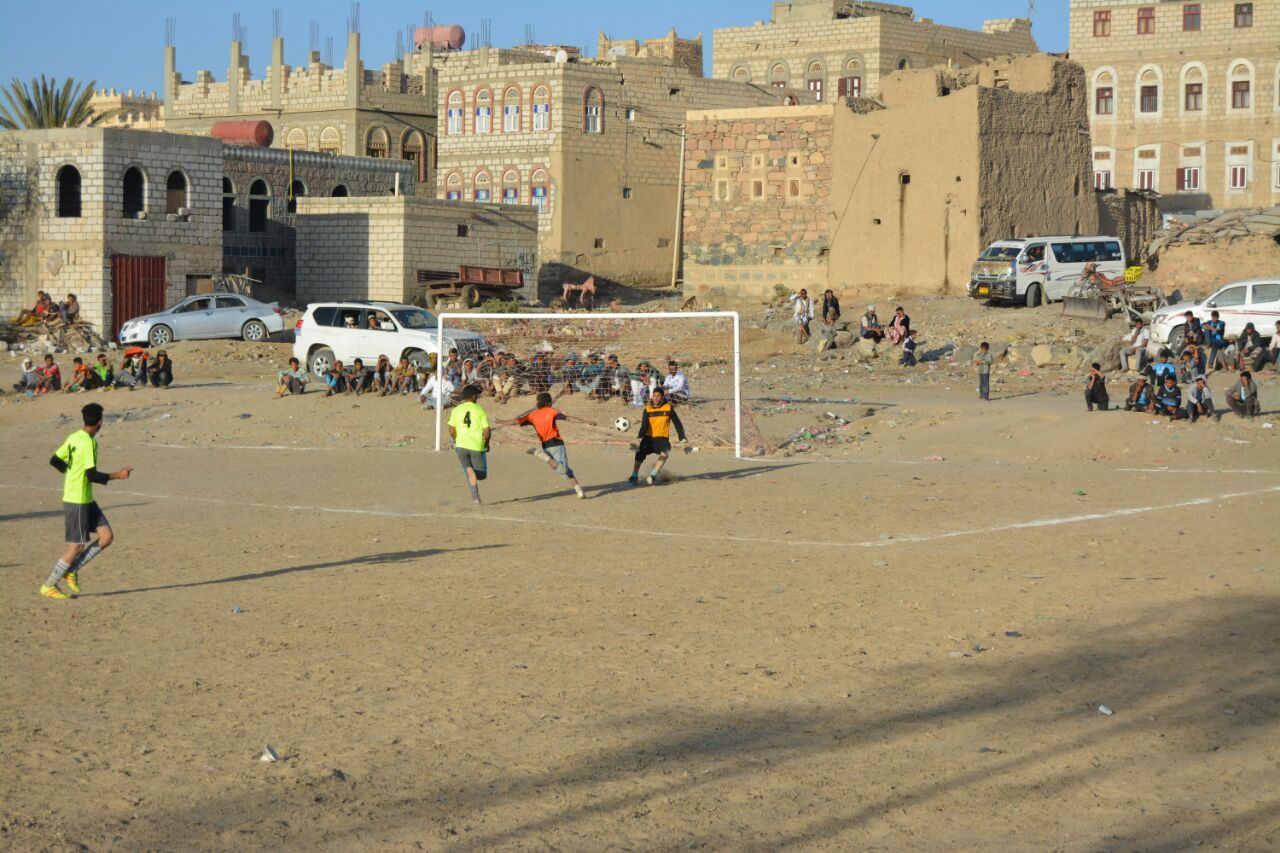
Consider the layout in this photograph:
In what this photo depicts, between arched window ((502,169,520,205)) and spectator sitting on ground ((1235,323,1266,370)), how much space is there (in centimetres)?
3125

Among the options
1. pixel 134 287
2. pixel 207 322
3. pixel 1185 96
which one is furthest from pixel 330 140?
pixel 1185 96

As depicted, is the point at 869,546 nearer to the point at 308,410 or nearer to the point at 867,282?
the point at 308,410

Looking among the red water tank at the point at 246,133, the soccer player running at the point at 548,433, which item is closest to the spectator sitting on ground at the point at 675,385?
the soccer player running at the point at 548,433

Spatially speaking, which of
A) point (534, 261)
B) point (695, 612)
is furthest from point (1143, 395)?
point (534, 261)

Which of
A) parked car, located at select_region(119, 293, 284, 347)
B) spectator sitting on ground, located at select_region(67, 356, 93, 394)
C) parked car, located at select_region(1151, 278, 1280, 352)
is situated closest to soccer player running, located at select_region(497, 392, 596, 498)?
spectator sitting on ground, located at select_region(67, 356, 93, 394)

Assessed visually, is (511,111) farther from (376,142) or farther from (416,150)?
(416,150)

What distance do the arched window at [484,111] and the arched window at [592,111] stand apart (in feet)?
12.4

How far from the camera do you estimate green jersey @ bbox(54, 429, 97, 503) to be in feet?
41.0

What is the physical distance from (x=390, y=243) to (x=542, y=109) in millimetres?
10957

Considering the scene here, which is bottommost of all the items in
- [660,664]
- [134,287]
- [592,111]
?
[660,664]

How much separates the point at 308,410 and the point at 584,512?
37.4ft

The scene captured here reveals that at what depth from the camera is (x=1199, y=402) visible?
2258cm

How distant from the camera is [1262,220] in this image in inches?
1468

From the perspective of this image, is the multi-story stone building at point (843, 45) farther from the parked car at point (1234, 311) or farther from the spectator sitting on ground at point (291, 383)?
the spectator sitting on ground at point (291, 383)
